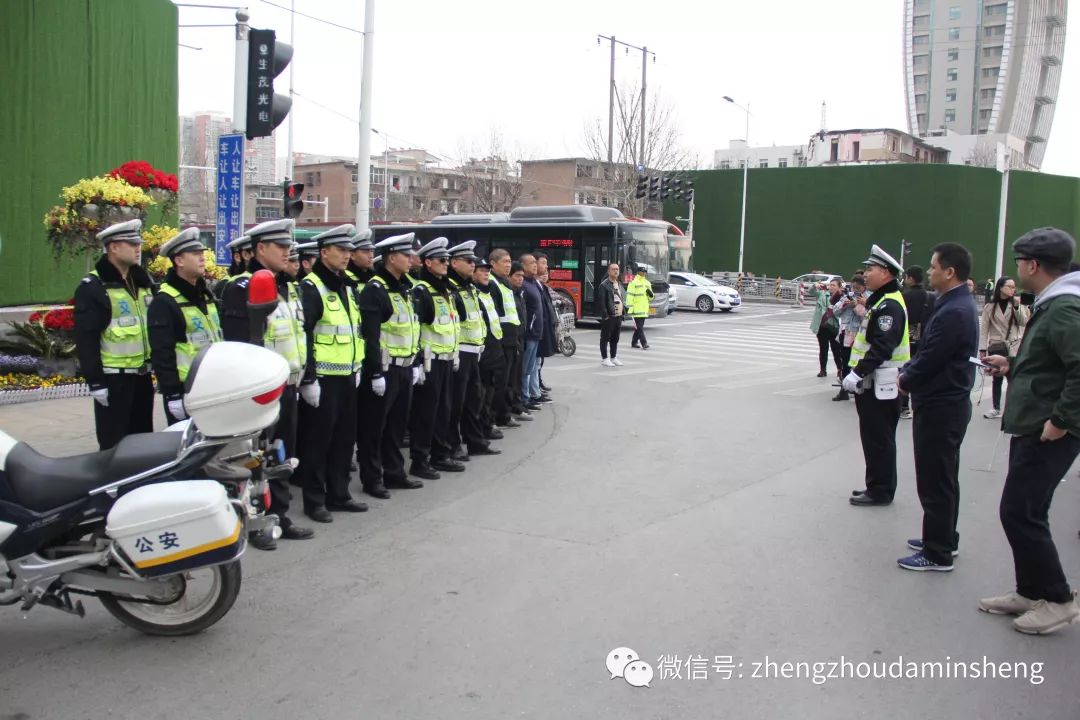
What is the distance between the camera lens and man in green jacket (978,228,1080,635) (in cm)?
475

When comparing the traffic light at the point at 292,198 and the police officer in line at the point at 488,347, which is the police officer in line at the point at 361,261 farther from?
the traffic light at the point at 292,198

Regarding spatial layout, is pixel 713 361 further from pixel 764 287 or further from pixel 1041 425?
pixel 764 287

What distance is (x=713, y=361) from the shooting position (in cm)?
1930

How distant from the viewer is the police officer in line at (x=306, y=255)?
7.86m

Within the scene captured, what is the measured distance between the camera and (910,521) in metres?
7.22

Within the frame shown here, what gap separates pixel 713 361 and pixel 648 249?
28.8ft

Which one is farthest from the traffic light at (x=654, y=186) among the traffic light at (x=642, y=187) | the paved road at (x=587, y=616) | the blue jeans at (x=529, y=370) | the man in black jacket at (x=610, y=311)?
the paved road at (x=587, y=616)

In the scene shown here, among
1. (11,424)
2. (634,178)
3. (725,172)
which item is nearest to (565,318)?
(11,424)

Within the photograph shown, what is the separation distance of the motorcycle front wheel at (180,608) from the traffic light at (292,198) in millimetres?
6761

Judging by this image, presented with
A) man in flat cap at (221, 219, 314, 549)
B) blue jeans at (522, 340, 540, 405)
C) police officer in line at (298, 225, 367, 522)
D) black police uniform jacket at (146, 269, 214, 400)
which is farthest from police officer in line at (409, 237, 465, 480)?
blue jeans at (522, 340, 540, 405)

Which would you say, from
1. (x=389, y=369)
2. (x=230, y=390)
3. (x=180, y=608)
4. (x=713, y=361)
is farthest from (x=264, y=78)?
(x=713, y=361)

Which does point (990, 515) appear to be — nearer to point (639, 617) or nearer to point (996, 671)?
point (996, 671)

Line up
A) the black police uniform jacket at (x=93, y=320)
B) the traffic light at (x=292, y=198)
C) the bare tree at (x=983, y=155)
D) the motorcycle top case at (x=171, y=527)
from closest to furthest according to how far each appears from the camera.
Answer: the motorcycle top case at (x=171, y=527) < the black police uniform jacket at (x=93, y=320) < the traffic light at (x=292, y=198) < the bare tree at (x=983, y=155)

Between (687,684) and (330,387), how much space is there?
3.56m
